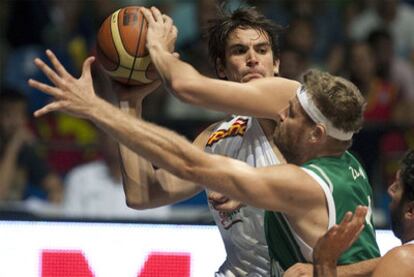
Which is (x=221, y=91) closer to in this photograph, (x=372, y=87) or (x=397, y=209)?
(x=397, y=209)

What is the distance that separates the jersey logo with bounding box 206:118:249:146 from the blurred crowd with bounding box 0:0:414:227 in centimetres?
315

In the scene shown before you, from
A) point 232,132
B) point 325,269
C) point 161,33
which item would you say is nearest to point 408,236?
point 325,269

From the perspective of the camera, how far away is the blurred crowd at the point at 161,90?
33.9 feet

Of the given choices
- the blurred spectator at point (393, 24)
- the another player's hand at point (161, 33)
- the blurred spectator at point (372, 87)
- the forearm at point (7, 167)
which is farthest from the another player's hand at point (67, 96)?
the blurred spectator at point (393, 24)

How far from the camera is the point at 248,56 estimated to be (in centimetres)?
665

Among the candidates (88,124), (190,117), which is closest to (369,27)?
(190,117)

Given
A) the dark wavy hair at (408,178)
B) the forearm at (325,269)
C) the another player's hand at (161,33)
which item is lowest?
the forearm at (325,269)

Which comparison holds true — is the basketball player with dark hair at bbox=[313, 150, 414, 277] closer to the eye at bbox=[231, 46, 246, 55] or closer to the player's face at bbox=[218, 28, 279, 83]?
the player's face at bbox=[218, 28, 279, 83]

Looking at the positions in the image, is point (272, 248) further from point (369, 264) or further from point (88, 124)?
point (88, 124)

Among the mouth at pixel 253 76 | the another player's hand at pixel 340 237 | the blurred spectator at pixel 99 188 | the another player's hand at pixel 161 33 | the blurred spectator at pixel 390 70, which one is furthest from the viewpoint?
the blurred spectator at pixel 390 70

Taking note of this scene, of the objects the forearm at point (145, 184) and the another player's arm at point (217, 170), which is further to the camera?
the forearm at point (145, 184)

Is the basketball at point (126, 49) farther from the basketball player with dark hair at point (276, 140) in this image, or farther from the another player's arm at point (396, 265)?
the another player's arm at point (396, 265)

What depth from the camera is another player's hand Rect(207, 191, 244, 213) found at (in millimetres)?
6516

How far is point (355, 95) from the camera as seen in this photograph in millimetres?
5566
